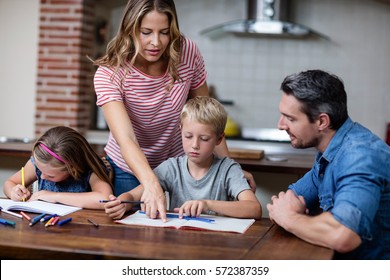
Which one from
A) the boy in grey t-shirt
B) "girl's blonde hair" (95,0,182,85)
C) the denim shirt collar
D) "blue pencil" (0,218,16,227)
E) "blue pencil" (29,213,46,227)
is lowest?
"blue pencil" (0,218,16,227)

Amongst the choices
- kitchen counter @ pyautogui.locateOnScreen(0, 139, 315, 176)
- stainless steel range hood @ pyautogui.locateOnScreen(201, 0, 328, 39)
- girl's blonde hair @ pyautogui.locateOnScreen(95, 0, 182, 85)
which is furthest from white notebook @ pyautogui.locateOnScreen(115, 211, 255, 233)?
stainless steel range hood @ pyautogui.locateOnScreen(201, 0, 328, 39)

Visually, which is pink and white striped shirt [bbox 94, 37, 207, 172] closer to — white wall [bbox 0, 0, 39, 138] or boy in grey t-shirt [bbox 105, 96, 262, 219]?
boy in grey t-shirt [bbox 105, 96, 262, 219]

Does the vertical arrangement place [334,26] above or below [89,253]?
above

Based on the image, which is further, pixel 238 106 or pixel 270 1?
pixel 238 106

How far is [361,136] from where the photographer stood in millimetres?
1958

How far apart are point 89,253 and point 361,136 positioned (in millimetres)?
878

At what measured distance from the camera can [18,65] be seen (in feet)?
17.6

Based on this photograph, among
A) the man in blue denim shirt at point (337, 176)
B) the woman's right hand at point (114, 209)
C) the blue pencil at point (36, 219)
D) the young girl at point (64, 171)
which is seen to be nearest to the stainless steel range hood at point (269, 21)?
the young girl at point (64, 171)

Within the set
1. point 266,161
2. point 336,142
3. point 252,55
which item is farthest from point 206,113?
point 252,55

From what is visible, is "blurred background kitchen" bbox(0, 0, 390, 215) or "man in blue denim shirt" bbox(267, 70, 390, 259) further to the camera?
"blurred background kitchen" bbox(0, 0, 390, 215)

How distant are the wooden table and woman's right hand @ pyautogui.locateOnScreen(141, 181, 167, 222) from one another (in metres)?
0.14

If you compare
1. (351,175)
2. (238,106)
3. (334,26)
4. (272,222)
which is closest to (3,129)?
(238,106)

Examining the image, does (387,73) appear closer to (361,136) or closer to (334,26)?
(334,26)

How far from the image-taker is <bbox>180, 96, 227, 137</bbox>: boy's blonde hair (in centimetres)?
230
